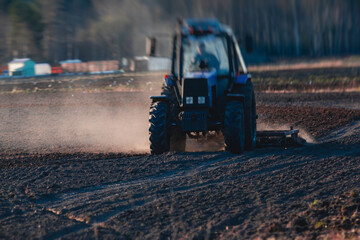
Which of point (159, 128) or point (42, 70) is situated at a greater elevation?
point (42, 70)

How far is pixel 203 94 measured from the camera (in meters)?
10.7

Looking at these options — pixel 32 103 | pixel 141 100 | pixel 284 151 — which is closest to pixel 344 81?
pixel 141 100

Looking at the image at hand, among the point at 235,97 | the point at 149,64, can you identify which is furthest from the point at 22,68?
the point at 235,97

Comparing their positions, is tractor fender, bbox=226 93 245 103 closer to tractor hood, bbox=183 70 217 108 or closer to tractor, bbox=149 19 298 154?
tractor, bbox=149 19 298 154

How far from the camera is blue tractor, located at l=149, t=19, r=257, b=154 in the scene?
1058cm

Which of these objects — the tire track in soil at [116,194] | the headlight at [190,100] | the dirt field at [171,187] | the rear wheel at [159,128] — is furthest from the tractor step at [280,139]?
the rear wheel at [159,128]

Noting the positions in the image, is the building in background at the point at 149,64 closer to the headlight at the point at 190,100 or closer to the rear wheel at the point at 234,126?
the headlight at the point at 190,100

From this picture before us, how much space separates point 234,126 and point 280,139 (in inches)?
76.4

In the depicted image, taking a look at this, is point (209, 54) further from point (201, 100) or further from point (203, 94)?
point (201, 100)

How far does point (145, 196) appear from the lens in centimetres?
775

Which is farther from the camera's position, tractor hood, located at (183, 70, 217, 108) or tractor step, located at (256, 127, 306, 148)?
tractor step, located at (256, 127, 306, 148)

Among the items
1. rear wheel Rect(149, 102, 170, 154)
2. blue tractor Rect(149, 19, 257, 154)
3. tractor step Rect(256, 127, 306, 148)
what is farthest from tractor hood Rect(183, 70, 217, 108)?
tractor step Rect(256, 127, 306, 148)

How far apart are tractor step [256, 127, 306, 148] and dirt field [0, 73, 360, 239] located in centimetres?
35

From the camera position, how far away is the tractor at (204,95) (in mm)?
10578
